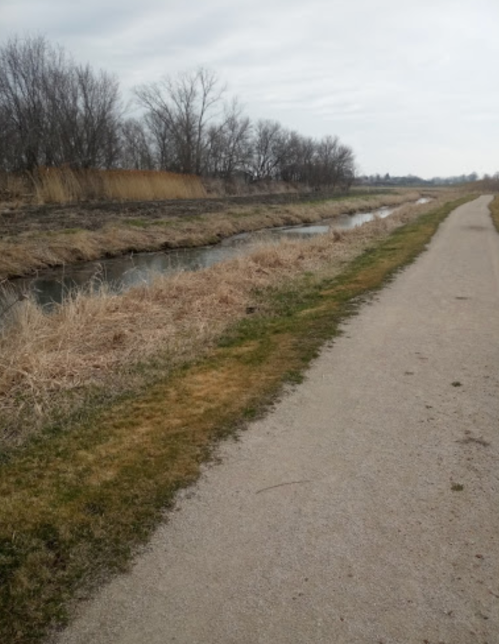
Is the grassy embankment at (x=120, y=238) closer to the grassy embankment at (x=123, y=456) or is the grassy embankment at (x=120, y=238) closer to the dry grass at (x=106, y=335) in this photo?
the dry grass at (x=106, y=335)

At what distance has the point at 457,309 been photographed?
816 centimetres

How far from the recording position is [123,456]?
12.9 feet

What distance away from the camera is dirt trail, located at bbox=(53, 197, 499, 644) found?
239 centimetres

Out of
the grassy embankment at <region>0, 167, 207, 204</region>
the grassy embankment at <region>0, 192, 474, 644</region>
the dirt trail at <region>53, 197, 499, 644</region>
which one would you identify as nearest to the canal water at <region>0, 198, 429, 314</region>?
the grassy embankment at <region>0, 192, 474, 644</region>

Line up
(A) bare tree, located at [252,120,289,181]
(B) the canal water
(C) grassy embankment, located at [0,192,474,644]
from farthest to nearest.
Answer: (A) bare tree, located at [252,120,289,181] < (B) the canal water < (C) grassy embankment, located at [0,192,474,644]

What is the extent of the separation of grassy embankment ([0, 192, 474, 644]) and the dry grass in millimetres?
102

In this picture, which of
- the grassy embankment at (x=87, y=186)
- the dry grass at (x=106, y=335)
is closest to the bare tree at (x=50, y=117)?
the grassy embankment at (x=87, y=186)

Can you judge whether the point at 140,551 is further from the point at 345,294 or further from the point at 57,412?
the point at 345,294

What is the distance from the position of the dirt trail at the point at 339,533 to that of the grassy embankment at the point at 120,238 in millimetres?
11027

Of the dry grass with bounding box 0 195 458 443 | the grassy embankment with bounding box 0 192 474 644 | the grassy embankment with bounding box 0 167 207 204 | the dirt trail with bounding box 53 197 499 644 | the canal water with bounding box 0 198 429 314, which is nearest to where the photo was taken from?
the dirt trail with bounding box 53 197 499 644

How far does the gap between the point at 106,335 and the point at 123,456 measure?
337cm

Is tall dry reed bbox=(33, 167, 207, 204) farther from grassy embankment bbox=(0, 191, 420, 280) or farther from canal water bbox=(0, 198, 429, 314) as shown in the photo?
canal water bbox=(0, 198, 429, 314)

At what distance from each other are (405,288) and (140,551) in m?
8.16

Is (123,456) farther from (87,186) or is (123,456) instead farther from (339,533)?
(87,186)
